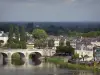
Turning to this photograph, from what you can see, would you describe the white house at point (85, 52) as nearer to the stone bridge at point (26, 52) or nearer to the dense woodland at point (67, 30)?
the stone bridge at point (26, 52)

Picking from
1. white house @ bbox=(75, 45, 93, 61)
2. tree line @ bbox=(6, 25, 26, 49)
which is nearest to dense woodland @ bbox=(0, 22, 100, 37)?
tree line @ bbox=(6, 25, 26, 49)

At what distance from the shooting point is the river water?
49.5 feet

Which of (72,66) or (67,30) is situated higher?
(67,30)

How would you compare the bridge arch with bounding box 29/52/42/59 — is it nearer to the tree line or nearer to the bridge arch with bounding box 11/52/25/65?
the bridge arch with bounding box 11/52/25/65

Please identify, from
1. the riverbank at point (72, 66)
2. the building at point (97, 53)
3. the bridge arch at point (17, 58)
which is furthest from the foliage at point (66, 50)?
the riverbank at point (72, 66)

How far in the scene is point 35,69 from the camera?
16203mm

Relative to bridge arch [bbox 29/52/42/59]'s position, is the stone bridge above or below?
above

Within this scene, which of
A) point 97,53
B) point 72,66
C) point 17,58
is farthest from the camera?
point 17,58

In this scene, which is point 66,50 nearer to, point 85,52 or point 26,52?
point 85,52

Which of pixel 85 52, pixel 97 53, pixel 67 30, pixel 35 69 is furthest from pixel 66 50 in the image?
pixel 67 30

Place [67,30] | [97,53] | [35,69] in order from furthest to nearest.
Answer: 1. [67,30]
2. [97,53]
3. [35,69]

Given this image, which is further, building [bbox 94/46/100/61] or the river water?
building [bbox 94/46/100/61]

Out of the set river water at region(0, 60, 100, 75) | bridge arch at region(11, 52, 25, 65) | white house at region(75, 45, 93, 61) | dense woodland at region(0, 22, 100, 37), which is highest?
dense woodland at region(0, 22, 100, 37)

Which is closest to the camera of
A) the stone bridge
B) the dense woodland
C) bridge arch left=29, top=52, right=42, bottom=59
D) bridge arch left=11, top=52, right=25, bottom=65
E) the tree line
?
bridge arch left=11, top=52, right=25, bottom=65
